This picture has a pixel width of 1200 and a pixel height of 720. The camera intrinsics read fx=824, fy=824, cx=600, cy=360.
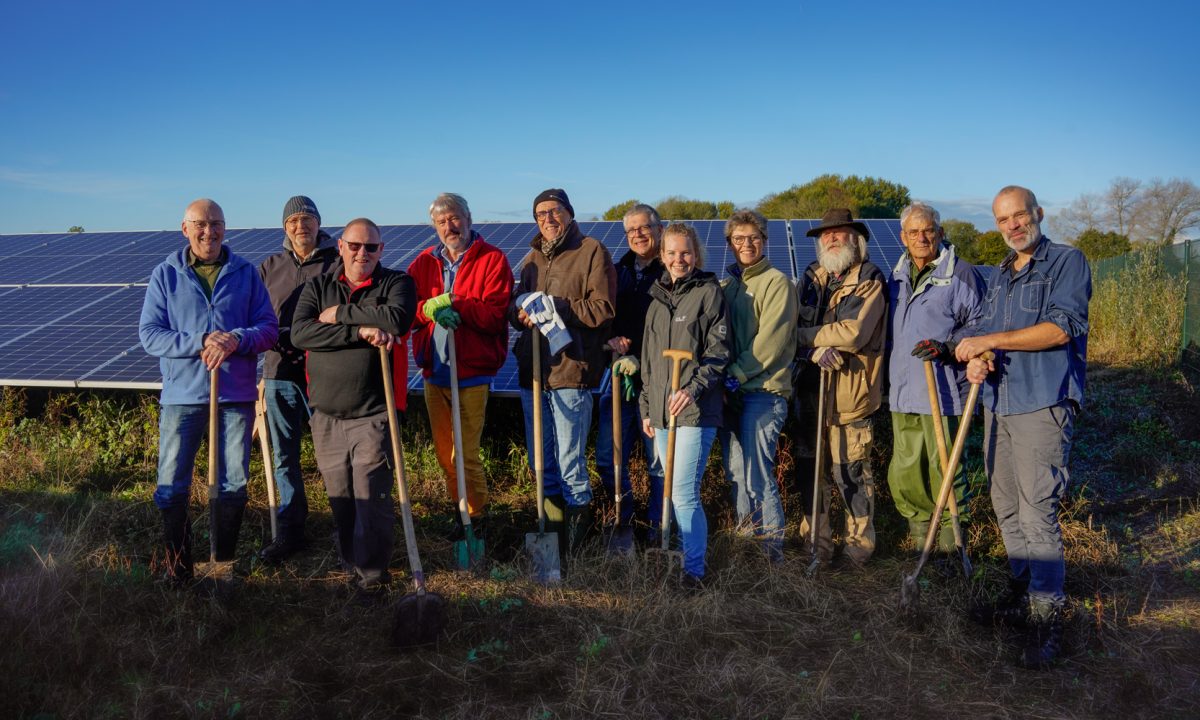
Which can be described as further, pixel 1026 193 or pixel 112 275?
pixel 112 275

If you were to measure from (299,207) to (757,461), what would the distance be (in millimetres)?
3295

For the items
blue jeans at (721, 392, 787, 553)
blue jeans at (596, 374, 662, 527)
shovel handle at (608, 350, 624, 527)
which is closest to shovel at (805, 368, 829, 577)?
blue jeans at (721, 392, 787, 553)

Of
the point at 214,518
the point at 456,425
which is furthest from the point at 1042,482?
the point at 214,518

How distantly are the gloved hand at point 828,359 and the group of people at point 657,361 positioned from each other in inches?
0.5

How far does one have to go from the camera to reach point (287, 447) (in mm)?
5332

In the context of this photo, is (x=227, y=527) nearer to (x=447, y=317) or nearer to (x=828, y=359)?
(x=447, y=317)

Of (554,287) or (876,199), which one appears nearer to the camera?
(554,287)

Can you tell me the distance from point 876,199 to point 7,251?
2629 centimetres

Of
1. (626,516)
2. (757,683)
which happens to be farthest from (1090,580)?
(626,516)

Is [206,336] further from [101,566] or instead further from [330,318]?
[101,566]

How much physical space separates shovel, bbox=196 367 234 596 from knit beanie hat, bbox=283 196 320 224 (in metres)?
1.21

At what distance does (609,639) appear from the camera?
4.21m

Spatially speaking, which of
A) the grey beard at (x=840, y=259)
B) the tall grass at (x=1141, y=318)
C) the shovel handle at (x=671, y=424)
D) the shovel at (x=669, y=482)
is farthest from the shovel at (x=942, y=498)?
the tall grass at (x=1141, y=318)

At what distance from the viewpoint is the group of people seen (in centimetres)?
436
